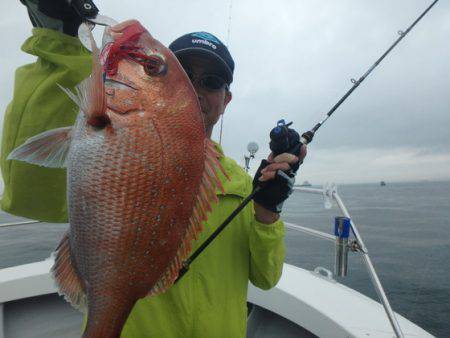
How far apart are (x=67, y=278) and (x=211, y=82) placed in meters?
1.26

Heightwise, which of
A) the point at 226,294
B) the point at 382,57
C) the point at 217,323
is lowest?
the point at 217,323

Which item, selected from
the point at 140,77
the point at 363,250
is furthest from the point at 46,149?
the point at 363,250

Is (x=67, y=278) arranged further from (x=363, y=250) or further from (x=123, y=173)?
(x=363, y=250)

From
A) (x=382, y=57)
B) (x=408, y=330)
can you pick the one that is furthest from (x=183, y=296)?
(x=382, y=57)

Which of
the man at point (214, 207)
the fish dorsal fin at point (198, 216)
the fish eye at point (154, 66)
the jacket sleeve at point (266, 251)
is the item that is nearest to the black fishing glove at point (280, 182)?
the man at point (214, 207)

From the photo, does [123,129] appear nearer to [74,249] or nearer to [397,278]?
[74,249]

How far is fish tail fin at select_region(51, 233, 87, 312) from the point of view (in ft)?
4.07

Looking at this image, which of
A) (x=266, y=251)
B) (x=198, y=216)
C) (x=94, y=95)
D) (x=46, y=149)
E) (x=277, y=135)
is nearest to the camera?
(x=94, y=95)

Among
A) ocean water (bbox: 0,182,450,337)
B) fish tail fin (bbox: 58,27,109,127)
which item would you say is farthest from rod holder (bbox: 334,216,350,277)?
ocean water (bbox: 0,182,450,337)

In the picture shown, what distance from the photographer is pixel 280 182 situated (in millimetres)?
1688

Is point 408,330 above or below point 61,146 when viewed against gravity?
below

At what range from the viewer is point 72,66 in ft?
4.92

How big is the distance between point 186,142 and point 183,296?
0.95 metres

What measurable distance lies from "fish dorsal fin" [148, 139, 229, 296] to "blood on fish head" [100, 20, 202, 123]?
8.2 inches
